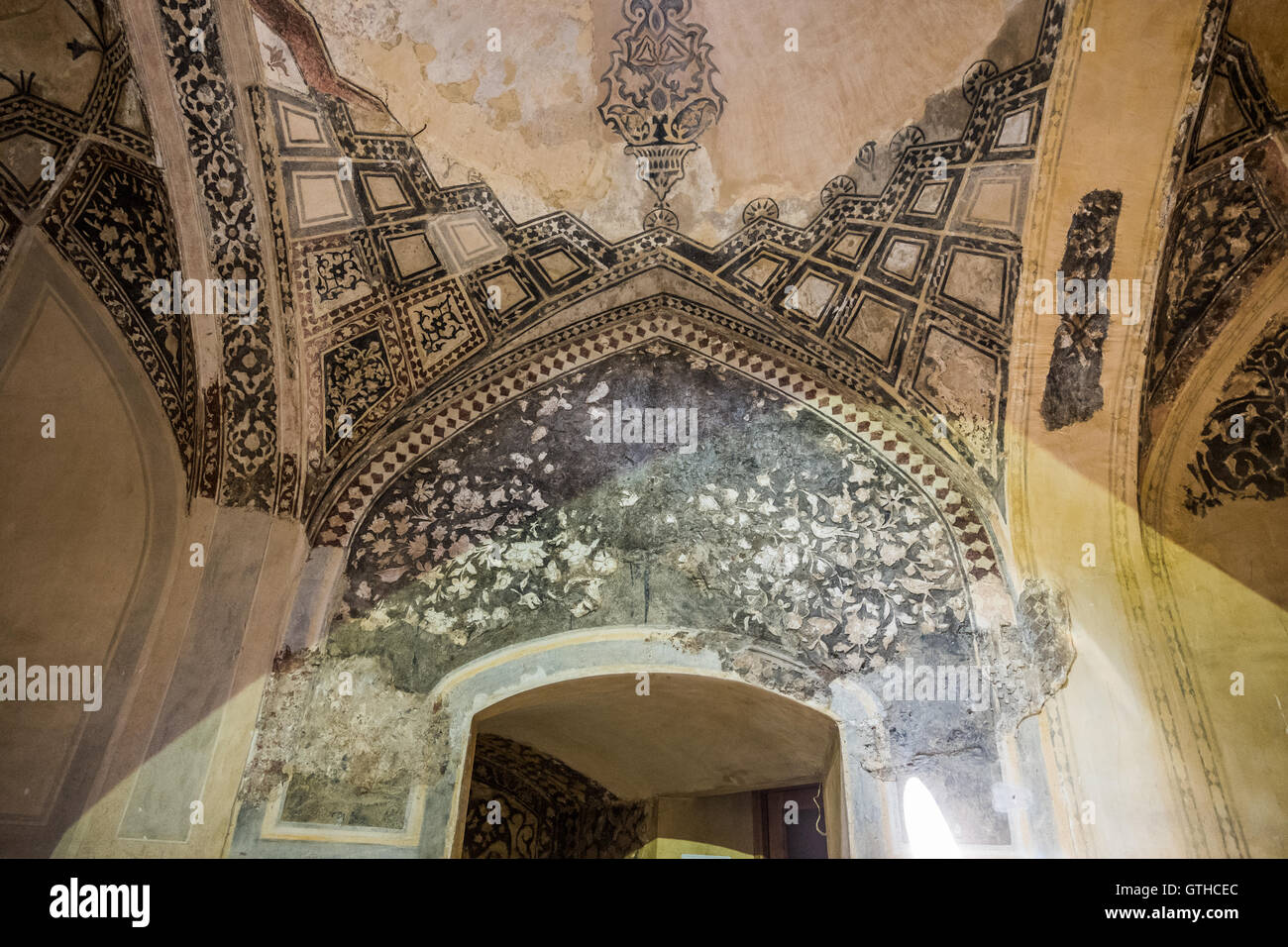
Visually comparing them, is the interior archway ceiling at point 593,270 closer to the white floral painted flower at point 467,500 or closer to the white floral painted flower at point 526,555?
the white floral painted flower at point 467,500

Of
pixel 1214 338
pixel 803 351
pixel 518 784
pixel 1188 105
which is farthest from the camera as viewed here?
pixel 518 784

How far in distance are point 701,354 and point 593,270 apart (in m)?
0.79

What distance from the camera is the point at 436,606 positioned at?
5297mm

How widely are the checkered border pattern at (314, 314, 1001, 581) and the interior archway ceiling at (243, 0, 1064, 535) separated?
75 millimetres

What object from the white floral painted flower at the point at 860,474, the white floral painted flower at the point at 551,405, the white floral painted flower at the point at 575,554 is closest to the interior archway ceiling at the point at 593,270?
the white floral painted flower at the point at 551,405

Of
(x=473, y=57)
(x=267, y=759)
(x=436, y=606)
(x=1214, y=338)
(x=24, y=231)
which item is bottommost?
(x=267, y=759)

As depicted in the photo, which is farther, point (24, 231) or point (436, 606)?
point (436, 606)

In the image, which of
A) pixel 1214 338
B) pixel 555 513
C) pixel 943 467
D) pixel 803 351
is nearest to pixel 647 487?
pixel 555 513

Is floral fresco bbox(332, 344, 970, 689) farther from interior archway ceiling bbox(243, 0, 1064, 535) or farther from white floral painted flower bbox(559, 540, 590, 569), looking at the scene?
interior archway ceiling bbox(243, 0, 1064, 535)

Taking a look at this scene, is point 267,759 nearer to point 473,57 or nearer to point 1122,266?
point 473,57

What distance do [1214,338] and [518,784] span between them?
16.0ft

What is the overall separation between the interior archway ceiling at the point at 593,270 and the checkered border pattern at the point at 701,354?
0.08 m

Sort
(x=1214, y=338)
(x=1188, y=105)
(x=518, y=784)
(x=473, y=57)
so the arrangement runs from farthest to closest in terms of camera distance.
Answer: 1. (x=518, y=784)
2. (x=473, y=57)
3. (x=1214, y=338)
4. (x=1188, y=105)

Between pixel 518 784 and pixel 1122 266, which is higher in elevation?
pixel 1122 266
